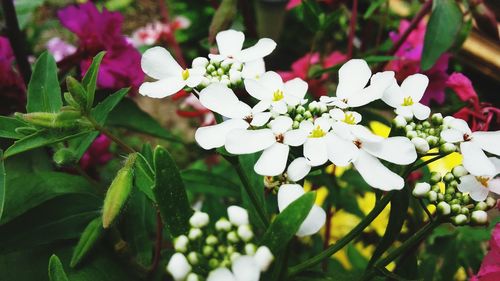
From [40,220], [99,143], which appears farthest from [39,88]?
[99,143]

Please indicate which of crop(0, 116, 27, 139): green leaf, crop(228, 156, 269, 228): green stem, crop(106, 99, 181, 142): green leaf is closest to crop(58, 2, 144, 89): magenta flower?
crop(106, 99, 181, 142): green leaf

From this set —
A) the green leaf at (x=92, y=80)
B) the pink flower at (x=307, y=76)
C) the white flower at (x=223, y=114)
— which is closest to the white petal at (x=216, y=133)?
the white flower at (x=223, y=114)

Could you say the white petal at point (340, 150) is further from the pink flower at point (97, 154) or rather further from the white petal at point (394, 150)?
the pink flower at point (97, 154)

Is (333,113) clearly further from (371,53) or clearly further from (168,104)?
(168,104)

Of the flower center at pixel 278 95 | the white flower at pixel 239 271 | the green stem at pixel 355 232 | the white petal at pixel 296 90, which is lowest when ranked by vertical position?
the green stem at pixel 355 232

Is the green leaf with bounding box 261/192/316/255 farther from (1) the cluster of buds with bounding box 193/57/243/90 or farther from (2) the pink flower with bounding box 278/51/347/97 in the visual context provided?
(2) the pink flower with bounding box 278/51/347/97
